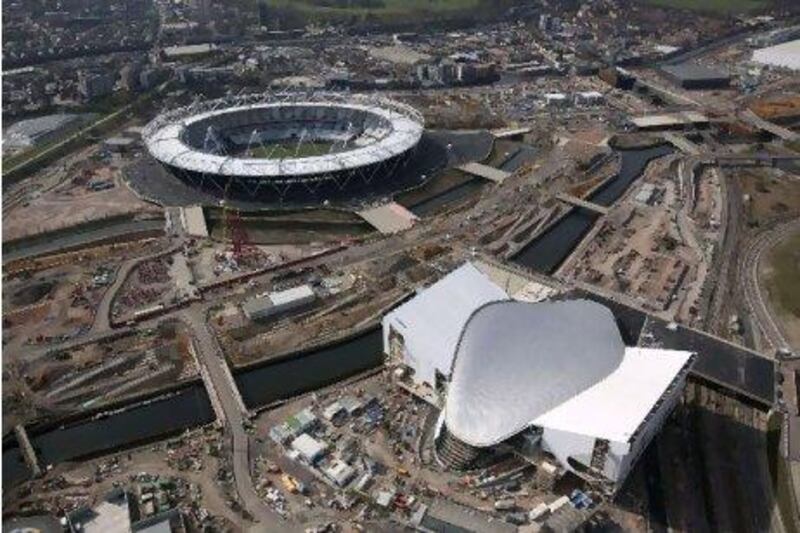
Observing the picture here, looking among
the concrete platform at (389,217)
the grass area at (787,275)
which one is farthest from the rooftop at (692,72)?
the concrete platform at (389,217)

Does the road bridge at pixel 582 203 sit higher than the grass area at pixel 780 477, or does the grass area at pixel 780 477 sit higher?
the grass area at pixel 780 477

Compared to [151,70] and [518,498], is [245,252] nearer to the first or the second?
[518,498]

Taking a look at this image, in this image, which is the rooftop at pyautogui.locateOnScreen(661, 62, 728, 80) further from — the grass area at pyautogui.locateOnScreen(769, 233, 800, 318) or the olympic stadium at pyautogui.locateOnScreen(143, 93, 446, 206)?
the grass area at pyautogui.locateOnScreen(769, 233, 800, 318)

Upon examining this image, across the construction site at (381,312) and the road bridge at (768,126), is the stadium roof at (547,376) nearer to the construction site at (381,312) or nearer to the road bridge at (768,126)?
the construction site at (381,312)

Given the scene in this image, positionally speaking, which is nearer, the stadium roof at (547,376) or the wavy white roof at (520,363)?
the stadium roof at (547,376)

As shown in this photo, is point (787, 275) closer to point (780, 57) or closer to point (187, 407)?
point (187, 407)

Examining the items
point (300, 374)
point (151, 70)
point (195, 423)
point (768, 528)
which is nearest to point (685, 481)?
point (768, 528)

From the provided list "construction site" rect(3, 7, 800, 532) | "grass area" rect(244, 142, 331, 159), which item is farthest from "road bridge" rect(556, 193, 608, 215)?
"grass area" rect(244, 142, 331, 159)
